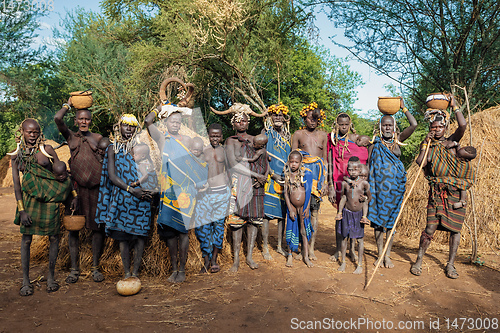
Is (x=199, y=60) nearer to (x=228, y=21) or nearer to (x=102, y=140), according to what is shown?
(x=228, y=21)

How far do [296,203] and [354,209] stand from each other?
2.52 feet

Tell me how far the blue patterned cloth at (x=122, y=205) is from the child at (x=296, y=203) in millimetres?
1894

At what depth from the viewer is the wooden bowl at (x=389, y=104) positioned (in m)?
4.68

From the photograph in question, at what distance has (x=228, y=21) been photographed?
11.5m

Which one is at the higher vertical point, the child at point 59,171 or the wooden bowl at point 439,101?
the wooden bowl at point 439,101

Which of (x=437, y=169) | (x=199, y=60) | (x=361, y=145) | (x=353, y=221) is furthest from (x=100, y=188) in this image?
(x=199, y=60)

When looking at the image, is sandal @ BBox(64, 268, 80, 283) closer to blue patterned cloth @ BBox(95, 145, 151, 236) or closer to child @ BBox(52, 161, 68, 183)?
blue patterned cloth @ BBox(95, 145, 151, 236)

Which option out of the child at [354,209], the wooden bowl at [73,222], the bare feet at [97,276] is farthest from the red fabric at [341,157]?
the wooden bowl at [73,222]

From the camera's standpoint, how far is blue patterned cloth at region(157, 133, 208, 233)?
13.4 feet

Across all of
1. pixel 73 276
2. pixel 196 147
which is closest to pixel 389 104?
pixel 196 147

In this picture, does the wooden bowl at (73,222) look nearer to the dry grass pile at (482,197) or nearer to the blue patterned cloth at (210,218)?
the blue patterned cloth at (210,218)

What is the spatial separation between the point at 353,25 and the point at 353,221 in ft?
24.7

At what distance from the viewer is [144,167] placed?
13.2 feet

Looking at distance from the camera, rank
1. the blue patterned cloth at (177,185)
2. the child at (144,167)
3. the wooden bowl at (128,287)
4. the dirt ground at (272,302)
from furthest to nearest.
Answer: the blue patterned cloth at (177,185)
the child at (144,167)
the wooden bowl at (128,287)
the dirt ground at (272,302)
